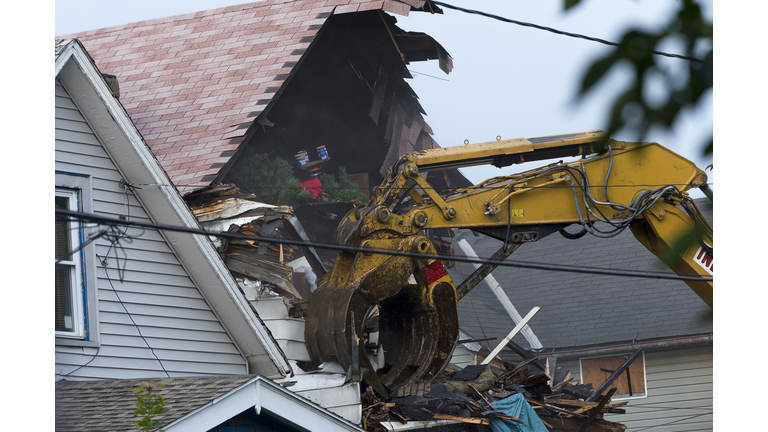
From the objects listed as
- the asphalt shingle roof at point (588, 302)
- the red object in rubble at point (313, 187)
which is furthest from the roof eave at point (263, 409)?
the asphalt shingle roof at point (588, 302)

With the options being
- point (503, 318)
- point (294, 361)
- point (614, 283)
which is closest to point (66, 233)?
point (294, 361)

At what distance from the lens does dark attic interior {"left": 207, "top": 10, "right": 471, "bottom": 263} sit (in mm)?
14516

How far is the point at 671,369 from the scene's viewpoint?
18.3m

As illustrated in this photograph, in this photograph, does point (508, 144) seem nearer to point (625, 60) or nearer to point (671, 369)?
point (625, 60)

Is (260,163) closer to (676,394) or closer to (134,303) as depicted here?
(134,303)

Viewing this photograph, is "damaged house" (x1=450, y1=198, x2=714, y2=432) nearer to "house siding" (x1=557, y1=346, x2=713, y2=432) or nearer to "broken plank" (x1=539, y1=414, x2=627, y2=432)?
"house siding" (x1=557, y1=346, x2=713, y2=432)

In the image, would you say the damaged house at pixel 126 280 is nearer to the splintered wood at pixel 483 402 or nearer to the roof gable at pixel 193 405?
the roof gable at pixel 193 405

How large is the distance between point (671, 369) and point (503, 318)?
433 cm

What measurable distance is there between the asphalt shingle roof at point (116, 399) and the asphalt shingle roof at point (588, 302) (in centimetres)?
1187

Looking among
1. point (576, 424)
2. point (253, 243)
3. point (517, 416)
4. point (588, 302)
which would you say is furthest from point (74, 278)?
point (588, 302)

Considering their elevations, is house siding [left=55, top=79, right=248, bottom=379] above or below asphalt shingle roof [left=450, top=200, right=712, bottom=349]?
below

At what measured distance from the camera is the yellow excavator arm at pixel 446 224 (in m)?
9.84

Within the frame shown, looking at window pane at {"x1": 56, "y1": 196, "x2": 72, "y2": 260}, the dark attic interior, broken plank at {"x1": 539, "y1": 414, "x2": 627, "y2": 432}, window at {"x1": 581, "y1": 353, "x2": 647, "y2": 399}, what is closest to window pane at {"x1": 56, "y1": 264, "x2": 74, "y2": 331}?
window pane at {"x1": 56, "y1": 196, "x2": 72, "y2": 260}

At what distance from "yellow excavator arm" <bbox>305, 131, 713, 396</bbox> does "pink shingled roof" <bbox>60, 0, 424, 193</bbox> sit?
3340 millimetres
